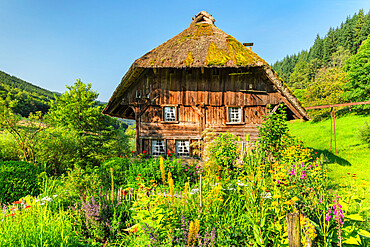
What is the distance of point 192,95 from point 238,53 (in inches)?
112

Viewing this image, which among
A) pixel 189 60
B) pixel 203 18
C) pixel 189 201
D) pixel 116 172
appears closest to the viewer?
pixel 189 201

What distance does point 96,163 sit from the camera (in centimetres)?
1399

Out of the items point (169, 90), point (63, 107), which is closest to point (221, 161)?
point (169, 90)

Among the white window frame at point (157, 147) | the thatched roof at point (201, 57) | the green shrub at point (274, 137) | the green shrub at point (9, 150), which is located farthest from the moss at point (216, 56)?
the green shrub at point (9, 150)

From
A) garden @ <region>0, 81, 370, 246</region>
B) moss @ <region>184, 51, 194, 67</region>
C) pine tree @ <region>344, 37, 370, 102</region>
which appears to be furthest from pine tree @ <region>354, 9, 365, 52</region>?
garden @ <region>0, 81, 370, 246</region>

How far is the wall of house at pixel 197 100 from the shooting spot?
8.85 m

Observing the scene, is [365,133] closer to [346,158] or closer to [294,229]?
[346,158]

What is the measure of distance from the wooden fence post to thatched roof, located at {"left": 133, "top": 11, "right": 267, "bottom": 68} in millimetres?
7244

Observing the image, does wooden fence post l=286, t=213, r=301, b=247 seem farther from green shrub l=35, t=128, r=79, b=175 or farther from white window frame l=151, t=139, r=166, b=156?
green shrub l=35, t=128, r=79, b=175

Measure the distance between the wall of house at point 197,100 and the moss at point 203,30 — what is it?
222 cm

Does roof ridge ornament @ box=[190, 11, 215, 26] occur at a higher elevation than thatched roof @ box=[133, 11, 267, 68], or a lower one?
higher

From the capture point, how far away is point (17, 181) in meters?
5.91

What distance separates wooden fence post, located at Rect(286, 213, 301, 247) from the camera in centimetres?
156

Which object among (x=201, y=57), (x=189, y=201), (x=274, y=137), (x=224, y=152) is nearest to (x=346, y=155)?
(x=274, y=137)
